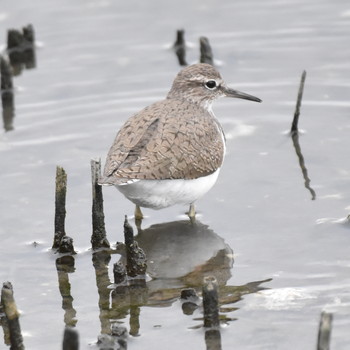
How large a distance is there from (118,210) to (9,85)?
440cm

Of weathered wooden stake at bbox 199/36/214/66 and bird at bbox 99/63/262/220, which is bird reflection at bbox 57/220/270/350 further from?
weathered wooden stake at bbox 199/36/214/66

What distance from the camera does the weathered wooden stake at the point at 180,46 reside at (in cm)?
1557

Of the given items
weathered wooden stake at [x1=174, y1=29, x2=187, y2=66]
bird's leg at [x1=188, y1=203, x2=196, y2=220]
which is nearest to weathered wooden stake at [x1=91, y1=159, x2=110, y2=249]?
bird's leg at [x1=188, y1=203, x2=196, y2=220]

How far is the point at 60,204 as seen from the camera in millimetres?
9641

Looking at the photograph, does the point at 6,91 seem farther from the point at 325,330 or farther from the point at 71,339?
the point at 325,330

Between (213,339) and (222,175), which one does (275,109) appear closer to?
(222,175)

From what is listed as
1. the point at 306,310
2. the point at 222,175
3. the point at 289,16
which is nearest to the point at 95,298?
the point at 306,310

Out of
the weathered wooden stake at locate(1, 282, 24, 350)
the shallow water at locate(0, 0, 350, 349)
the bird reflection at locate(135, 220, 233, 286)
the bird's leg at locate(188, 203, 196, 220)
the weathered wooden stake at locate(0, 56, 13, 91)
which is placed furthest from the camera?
the weathered wooden stake at locate(0, 56, 13, 91)

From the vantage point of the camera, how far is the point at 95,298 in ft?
30.3

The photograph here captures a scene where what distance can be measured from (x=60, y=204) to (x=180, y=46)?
6.75 metres

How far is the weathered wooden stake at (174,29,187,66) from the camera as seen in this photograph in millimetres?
15570

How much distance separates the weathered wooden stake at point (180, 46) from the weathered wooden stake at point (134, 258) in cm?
665

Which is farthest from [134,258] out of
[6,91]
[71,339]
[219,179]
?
[6,91]

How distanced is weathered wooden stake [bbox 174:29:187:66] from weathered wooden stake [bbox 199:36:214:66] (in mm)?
500
